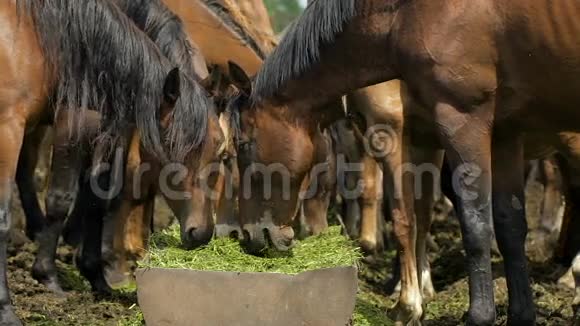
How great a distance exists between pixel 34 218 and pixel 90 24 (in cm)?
331

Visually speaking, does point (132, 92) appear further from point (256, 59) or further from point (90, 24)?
point (256, 59)

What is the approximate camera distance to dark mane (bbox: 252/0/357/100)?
672 centimetres

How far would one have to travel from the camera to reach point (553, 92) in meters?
6.25

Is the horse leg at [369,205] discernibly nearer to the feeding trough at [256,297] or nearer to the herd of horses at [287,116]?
the herd of horses at [287,116]

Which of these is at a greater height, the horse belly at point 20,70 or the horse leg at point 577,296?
the horse belly at point 20,70

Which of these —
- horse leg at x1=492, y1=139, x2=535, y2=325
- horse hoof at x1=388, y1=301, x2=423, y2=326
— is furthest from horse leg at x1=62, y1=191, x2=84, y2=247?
horse leg at x1=492, y1=139, x2=535, y2=325

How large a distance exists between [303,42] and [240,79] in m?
0.58

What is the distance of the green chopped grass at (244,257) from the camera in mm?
6363

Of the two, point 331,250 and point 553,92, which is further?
point 331,250

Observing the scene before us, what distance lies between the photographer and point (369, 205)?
981 centimetres

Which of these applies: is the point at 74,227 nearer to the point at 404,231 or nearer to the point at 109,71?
the point at 109,71

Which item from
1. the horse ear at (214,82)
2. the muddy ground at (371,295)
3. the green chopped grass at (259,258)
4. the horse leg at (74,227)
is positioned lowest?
the muddy ground at (371,295)

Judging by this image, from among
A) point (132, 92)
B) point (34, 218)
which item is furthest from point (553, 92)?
point (34, 218)

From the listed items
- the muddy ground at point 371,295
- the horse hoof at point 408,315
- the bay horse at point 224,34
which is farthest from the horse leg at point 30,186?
the horse hoof at point 408,315
